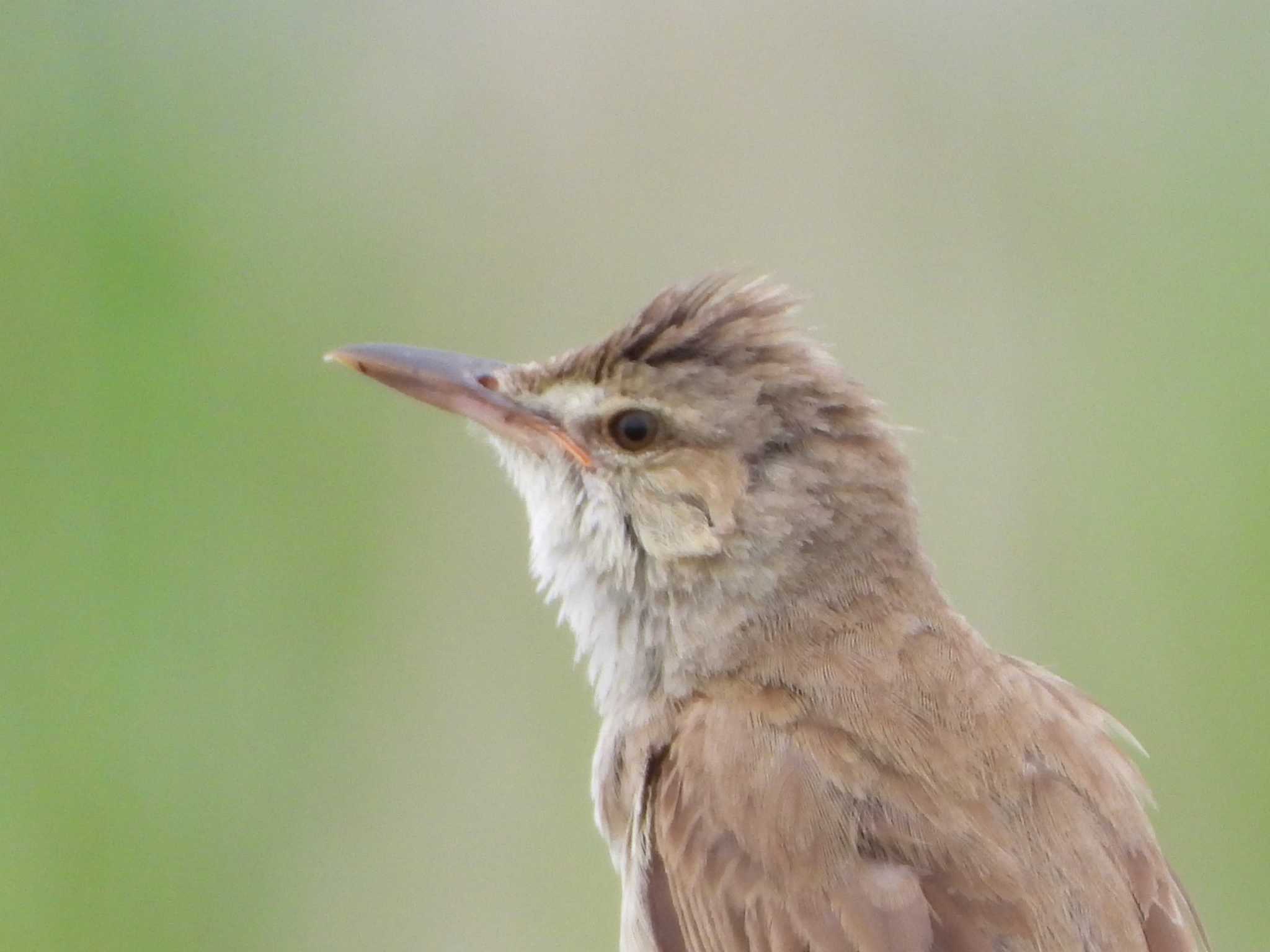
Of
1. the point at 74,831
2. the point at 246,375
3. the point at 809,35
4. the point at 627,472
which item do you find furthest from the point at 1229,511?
the point at 74,831

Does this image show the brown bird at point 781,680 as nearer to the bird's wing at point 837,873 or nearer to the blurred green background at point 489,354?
the bird's wing at point 837,873

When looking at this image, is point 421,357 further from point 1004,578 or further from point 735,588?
point 1004,578

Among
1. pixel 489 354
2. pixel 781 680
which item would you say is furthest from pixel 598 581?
pixel 489 354

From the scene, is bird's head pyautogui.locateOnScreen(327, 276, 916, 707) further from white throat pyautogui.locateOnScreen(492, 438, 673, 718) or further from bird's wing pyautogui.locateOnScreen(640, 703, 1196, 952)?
bird's wing pyautogui.locateOnScreen(640, 703, 1196, 952)

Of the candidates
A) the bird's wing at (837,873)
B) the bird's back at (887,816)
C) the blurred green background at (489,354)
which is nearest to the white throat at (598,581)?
the bird's back at (887,816)

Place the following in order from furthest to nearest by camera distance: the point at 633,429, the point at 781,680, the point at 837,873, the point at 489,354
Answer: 1. the point at 489,354
2. the point at 633,429
3. the point at 781,680
4. the point at 837,873

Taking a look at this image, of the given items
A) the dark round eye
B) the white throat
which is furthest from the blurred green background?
the dark round eye

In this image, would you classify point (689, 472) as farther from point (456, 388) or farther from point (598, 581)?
point (456, 388)
